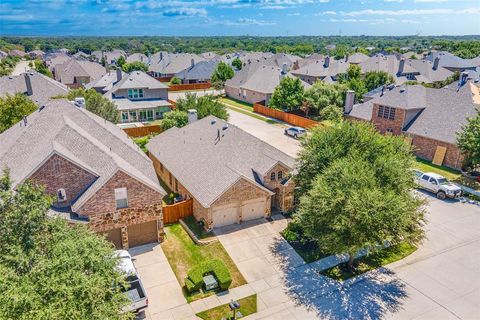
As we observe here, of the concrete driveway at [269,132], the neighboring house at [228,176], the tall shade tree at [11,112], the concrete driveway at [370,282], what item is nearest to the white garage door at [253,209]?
the neighboring house at [228,176]

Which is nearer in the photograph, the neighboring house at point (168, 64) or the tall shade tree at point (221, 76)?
the tall shade tree at point (221, 76)

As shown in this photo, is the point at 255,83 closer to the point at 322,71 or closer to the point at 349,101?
the point at 349,101

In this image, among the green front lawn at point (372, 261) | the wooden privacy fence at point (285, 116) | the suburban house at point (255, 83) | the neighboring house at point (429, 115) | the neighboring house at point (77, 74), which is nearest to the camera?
the green front lawn at point (372, 261)

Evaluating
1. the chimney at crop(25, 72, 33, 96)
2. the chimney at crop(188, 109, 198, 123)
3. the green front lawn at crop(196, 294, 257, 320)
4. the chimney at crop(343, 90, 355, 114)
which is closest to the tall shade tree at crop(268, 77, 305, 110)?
the chimney at crop(343, 90, 355, 114)

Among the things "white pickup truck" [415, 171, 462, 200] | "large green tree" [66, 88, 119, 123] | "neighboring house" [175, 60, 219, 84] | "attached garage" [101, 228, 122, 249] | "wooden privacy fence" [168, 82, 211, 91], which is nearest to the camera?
"attached garage" [101, 228, 122, 249]

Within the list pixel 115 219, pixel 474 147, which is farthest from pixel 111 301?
pixel 474 147

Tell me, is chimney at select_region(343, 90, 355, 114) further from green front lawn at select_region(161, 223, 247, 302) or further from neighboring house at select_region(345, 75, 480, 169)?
green front lawn at select_region(161, 223, 247, 302)

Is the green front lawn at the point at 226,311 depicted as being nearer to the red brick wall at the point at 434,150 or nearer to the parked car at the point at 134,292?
the parked car at the point at 134,292

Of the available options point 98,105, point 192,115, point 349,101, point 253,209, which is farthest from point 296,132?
point 98,105
